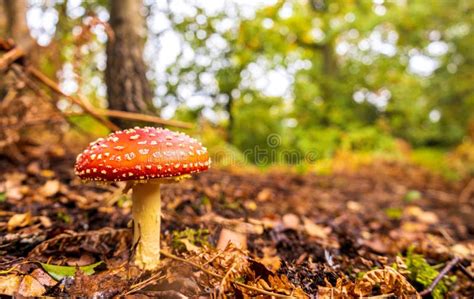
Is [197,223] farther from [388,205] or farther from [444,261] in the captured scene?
[388,205]

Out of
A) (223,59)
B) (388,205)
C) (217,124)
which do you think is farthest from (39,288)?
(217,124)

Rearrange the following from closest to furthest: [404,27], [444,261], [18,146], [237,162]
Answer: [444,261], [18,146], [237,162], [404,27]

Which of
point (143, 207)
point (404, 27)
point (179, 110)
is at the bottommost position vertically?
point (143, 207)

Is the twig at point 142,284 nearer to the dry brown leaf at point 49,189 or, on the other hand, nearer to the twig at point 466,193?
the dry brown leaf at point 49,189

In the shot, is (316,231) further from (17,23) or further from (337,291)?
(17,23)

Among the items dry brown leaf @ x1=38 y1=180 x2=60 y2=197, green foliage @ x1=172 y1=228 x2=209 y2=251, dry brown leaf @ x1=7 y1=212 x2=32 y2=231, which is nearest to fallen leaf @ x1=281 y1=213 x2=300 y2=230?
green foliage @ x1=172 y1=228 x2=209 y2=251

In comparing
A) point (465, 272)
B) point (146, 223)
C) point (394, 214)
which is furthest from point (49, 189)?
point (394, 214)

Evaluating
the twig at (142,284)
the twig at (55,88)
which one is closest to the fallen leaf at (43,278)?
the twig at (142,284)

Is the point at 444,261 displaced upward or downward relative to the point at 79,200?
downward

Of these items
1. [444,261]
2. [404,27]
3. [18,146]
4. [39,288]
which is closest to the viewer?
[39,288]
